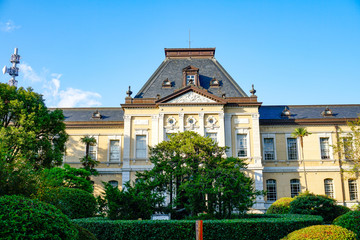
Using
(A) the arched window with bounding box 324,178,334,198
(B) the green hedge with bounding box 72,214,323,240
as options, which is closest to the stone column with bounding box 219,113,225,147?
(A) the arched window with bounding box 324,178,334,198

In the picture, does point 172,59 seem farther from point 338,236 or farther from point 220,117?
point 338,236

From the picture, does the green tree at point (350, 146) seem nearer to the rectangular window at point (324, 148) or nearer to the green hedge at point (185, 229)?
the rectangular window at point (324, 148)

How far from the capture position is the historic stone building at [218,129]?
1131 inches

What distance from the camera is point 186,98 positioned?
94.9 ft

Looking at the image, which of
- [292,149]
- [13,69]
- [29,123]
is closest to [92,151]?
[29,123]

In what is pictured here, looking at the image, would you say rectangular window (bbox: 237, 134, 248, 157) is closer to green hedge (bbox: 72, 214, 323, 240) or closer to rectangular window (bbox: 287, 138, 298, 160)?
rectangular window (bbox: 287, 138, 298, 160)

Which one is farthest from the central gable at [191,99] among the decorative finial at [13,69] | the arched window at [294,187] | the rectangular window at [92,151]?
the decorative finial at [13,69]

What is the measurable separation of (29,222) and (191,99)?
22798 mm

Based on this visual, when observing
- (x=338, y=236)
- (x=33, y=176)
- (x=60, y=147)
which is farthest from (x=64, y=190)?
(x=338, y=236)

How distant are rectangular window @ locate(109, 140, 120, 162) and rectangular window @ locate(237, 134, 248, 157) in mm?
11743

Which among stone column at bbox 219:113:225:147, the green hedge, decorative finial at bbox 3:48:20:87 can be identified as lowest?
the green hedge

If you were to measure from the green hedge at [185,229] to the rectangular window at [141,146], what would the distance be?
16.9 meters

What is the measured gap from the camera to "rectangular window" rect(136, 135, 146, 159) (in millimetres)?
29470

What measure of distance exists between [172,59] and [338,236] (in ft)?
86.8
